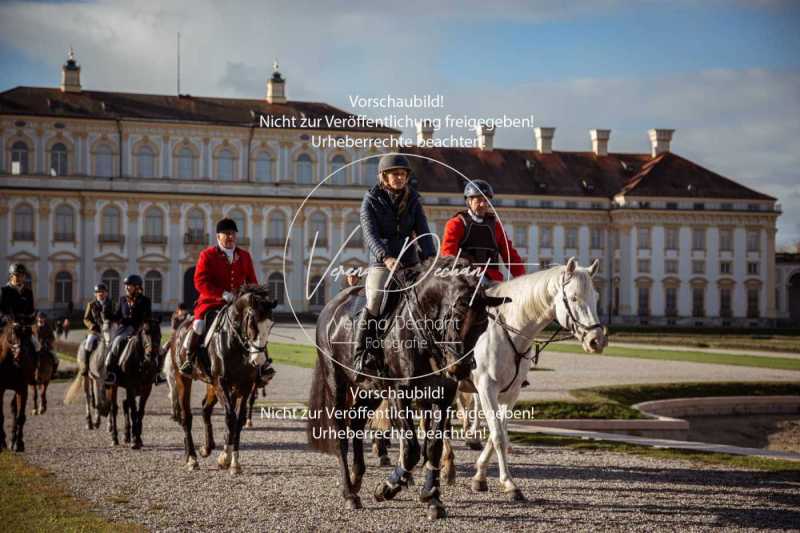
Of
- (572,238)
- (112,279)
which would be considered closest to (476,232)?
(112,279)

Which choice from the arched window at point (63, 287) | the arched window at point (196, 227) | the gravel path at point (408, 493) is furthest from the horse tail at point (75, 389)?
the arched window at point (196, 227)

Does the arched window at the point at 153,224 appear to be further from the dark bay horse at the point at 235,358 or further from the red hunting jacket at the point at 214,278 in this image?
the dark bay horse at the point at 235,358

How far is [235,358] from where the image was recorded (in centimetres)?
958

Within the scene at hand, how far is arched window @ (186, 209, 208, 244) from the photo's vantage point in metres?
58.6

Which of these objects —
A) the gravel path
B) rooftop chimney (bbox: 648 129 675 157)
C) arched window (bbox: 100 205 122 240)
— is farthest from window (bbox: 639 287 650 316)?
the gravel path

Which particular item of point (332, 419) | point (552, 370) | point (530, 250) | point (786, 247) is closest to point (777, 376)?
point (552, 370)

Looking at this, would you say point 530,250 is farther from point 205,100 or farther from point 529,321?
point 529,321

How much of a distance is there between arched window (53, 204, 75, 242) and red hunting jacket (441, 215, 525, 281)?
51083 millimetres

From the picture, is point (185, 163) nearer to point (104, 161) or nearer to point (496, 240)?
point (104, 161)

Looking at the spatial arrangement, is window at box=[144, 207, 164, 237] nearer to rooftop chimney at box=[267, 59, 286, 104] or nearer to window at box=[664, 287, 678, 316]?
rooftop chimney at box=[267, 59, 286, 104]

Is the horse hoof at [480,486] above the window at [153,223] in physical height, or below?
below

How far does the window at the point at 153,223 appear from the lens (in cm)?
5831

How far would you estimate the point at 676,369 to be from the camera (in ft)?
81.5

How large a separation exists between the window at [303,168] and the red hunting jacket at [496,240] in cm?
5101
